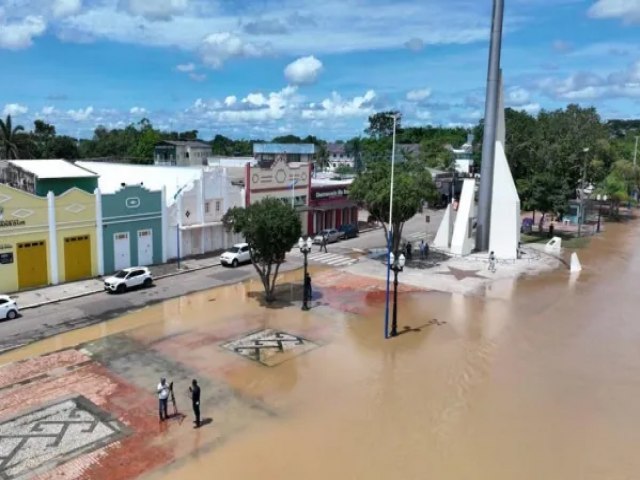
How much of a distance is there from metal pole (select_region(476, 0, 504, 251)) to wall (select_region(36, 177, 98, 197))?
3070cm

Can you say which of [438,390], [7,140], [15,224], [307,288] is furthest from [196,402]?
[7,140]

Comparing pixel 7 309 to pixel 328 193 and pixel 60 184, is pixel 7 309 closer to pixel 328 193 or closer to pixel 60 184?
pixel 60 184

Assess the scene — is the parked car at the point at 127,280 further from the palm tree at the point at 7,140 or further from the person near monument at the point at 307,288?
the palm tree at the point at 7,140

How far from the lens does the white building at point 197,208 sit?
39719 millimetres

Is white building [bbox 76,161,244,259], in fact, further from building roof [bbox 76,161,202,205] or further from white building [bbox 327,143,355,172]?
white building [bbox 327,143,355,172]

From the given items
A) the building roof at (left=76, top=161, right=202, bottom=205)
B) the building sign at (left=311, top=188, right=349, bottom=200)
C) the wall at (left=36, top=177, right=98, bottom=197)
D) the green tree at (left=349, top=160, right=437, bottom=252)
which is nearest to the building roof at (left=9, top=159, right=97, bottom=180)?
the wall at (left=36, top=177, right=98, bottom=197)

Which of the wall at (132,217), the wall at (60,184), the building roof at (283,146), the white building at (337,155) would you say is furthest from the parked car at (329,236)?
the white building at (337,155)

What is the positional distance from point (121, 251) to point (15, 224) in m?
6.91

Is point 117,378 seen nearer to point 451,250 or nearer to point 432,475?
point 432,475

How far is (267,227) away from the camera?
27.7 m

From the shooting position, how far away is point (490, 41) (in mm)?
43531

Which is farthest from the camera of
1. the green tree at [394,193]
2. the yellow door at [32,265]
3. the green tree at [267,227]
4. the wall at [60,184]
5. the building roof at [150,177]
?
the building roof at [150,177]

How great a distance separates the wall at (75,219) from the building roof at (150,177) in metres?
8.31

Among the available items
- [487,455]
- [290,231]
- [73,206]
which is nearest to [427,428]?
[487,455]
